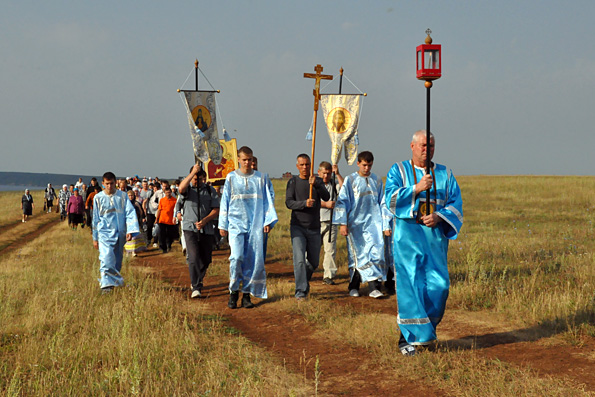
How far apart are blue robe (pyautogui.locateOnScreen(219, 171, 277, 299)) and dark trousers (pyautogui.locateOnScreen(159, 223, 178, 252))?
23.4ft

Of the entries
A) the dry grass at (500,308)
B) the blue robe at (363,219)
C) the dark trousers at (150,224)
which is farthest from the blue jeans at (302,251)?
the dark trousers at (150,224)

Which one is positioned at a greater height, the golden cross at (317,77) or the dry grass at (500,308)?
the golden cross at (317,77)

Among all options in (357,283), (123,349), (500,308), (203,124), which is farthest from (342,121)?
(123,349)

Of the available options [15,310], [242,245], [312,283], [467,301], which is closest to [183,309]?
[242,245]

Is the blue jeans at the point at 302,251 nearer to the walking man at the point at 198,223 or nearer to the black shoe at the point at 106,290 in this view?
the walking man at the point at 198,223

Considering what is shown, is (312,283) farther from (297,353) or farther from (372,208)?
(297,353)

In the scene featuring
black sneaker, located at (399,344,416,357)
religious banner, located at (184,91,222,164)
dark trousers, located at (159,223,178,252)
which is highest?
religious banner, located at (184,91,222,164)

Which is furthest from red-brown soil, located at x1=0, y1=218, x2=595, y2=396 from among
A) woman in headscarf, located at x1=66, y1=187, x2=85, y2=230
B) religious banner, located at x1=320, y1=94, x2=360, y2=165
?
woman in headscarf, located at x1=66, y1=187, x2=85, y2=230

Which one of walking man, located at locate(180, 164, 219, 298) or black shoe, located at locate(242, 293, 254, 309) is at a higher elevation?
walking man, located at locate(180, 164, 219, 298)

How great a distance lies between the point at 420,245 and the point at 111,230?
19.1 feet

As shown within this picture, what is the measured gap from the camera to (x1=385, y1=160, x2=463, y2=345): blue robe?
5961 millimetres

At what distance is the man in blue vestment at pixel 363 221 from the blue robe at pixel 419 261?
322 centimetres

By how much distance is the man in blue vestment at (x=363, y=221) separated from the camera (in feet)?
30.9

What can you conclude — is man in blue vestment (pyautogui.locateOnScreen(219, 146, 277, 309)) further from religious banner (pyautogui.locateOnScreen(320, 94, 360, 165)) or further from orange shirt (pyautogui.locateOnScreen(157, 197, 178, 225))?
orange shirt (pyautogui.locateOnScreen(157, 197, 178, 225))
